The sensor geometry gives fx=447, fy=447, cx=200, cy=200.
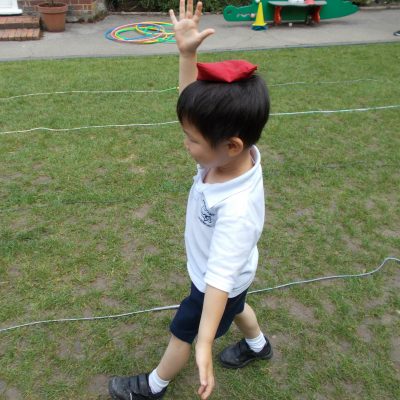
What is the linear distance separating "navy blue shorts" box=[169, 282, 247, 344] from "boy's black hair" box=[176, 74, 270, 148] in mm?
577

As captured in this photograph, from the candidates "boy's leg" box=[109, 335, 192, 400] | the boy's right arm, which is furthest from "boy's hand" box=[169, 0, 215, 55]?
"boy's leg" box=[109, 335, 192, 400]

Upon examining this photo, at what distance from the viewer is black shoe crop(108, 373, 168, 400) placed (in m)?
1.80

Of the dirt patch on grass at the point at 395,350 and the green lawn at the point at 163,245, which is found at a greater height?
the green lawn at the point at 163,245

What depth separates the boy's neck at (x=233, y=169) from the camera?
4.41 ft

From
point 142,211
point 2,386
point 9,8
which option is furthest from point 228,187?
point 9,8

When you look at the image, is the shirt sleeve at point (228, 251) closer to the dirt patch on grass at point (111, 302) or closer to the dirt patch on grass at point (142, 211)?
the dirt patch on grass at point (111, 302)

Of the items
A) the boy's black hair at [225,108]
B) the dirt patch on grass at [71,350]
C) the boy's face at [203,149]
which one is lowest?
the dirt patch on grass at [71,350]

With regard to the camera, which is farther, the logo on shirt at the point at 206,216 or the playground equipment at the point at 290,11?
the playground equipment at the point at 290,11

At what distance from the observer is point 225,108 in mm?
1172

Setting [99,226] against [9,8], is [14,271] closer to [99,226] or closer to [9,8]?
[99,226]

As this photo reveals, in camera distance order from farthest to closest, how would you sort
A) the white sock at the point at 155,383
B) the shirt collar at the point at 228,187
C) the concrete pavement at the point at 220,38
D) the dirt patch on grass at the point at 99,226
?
the concrete pavement at the point at 220,38, the dirt patch on grass at the point at 99,226, the white sock at the point at 155,383, the shirt collar at the point at 228,187

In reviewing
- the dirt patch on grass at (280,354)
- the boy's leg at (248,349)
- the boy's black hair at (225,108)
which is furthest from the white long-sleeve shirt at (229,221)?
the dirt patch on grass at (280,354)

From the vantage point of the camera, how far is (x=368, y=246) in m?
2.74

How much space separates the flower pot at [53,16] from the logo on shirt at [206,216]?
733cm
